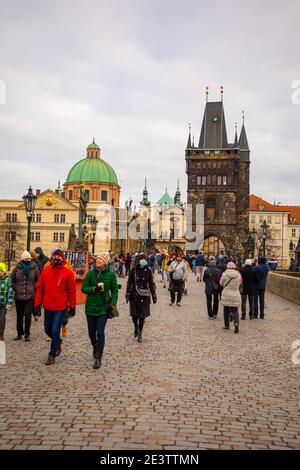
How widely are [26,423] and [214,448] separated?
187cm

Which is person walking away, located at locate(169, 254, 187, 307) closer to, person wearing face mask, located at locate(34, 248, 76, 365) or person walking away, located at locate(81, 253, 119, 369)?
person walking away, located at locate(81, 253, 119, 369)

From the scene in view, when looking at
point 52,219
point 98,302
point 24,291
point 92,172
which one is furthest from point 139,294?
point 92,172

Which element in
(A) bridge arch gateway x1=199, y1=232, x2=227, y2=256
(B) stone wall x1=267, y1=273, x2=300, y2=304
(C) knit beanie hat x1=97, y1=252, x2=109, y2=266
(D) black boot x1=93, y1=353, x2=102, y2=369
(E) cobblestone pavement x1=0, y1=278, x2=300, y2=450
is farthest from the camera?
(A) bridge arch gateway x1=199, y1=232, x2=227, y2=256

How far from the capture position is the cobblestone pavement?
4.86 metres

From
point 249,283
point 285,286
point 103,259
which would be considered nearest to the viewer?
point 103,259

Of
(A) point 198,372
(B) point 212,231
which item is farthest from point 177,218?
(A) point 198,372

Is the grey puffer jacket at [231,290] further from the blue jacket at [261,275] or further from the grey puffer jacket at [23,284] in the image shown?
the grey puffer jacket at [23,284]

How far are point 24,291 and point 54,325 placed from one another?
236cm

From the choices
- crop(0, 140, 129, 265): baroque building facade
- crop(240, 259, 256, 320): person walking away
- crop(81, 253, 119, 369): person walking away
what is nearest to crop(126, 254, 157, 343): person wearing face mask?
crop(81, 253, 119, 369): person walking away

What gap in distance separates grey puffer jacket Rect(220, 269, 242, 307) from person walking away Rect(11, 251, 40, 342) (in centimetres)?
420

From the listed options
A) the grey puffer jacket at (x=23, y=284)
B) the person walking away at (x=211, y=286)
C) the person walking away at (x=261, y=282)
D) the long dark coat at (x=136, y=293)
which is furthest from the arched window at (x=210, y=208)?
the grey puffer jacket at (x=23, y=284)

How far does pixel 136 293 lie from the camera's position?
1051 centimetres

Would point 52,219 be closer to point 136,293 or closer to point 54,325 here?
point 136,293

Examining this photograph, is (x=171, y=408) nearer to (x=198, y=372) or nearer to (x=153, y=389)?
(x=153, y=389)
